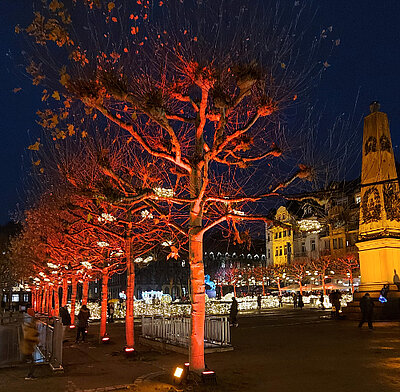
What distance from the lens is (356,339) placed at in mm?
18359

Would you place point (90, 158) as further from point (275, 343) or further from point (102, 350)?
point (275, 343)

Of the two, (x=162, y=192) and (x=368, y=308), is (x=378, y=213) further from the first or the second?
(x=162, y=192)

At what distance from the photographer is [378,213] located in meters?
25.4

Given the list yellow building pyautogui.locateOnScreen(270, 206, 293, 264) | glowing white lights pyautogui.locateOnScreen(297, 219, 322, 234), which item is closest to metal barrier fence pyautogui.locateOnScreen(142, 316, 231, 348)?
glowing white lights pyautogui.locateOnScreen(297, 219, 322, 234)

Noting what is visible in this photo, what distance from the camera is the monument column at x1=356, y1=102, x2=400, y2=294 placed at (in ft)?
81.0

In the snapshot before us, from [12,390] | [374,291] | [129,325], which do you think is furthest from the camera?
[374,291]

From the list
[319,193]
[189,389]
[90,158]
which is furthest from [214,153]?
[90,158]

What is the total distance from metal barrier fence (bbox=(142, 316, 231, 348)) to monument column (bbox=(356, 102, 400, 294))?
37.0 feet

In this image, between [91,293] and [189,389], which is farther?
[91,293]

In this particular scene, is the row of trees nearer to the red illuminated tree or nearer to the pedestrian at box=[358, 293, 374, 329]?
the red illuminated tree

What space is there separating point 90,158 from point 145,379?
44.7 ft

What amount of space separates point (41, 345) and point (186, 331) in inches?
203

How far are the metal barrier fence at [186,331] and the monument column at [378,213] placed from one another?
11275mm

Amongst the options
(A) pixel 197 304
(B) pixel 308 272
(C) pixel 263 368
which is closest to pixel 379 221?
(C) pixel 263 368
